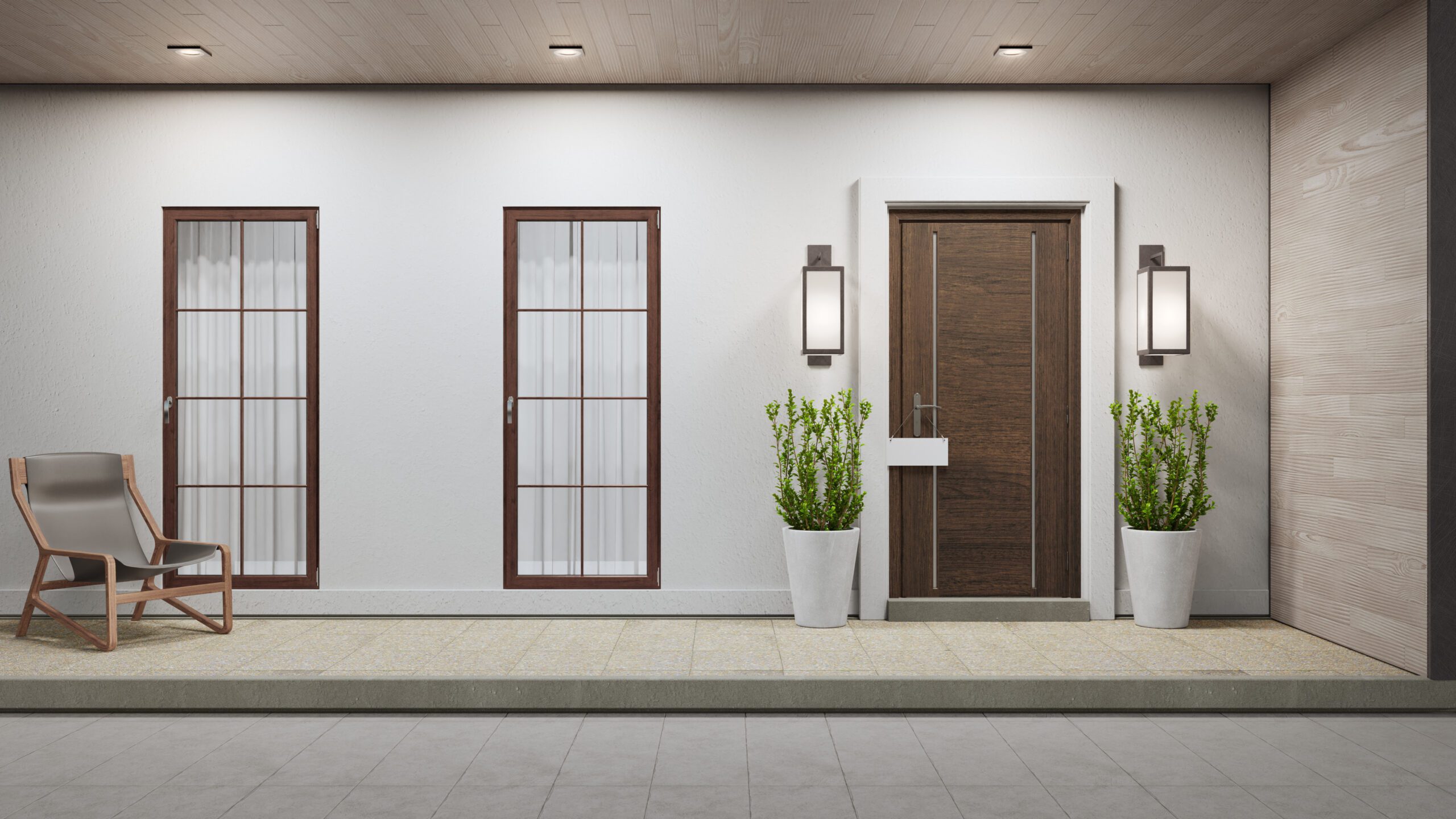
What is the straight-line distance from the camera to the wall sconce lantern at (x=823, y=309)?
16.4 feet

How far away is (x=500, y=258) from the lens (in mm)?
5195

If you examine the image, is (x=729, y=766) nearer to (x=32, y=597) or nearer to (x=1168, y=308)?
(x=1168, y=308)

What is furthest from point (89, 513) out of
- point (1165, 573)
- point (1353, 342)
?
point (1353, 342)

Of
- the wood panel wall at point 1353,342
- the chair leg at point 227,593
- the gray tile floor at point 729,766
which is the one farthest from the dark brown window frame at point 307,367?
the wood panel wall at point 1353,342

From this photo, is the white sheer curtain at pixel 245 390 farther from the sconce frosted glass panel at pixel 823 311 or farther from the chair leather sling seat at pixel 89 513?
the sconce frosted glass panel at pixel 823 311

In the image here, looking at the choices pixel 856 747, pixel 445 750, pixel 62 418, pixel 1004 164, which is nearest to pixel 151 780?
pixel 445 750

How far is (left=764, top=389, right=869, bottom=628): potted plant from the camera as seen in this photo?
4801 mm

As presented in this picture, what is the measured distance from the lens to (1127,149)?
5156 millimetres

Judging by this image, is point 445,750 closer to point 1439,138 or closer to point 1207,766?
point 1207,766

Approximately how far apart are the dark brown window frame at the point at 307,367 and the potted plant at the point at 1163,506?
4.41 m

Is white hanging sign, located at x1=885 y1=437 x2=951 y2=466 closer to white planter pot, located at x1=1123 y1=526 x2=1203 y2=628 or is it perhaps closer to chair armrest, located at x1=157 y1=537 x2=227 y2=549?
white planter pot, located at x1=1123 y1=526 x2=1203 y2=628

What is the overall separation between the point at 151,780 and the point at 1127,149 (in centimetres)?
537

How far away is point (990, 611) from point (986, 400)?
116 centimetres

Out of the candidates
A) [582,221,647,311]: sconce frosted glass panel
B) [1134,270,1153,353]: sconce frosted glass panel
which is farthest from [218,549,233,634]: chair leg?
[1134,270,1153,353]: sconce frosted glass panel
